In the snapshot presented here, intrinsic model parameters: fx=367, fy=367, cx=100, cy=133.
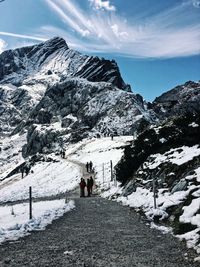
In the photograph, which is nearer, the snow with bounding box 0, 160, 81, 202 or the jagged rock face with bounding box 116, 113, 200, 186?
the jagged rock face with bounding box 116, 113, 200, 186

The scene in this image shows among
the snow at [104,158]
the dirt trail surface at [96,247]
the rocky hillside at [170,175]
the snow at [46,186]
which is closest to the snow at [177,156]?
the rocky hillside at [170,175]

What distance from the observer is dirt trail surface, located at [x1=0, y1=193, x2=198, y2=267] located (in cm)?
1023

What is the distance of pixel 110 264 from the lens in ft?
→ 32.9

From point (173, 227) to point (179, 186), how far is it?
3363 millimetres

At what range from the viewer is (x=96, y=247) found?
472 inches

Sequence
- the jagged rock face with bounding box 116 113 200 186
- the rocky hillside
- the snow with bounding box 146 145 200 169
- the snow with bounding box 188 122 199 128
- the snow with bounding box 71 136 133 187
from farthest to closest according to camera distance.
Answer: the snow with bounding box 71 136 133 187 < the snow with bounding box 188 122 199 128 < the jagged rock face with bounding box 116 113 200 186 < the snow with bounding box 146 145 200 169 < the rocky hillside

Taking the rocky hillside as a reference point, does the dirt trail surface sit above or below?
below

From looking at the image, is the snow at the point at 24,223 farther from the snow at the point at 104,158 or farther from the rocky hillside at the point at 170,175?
the snow at the point at 104,158

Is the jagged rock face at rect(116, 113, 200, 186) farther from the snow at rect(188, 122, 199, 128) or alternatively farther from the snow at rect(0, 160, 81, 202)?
the snow at rect(0, 160, 81, 202)

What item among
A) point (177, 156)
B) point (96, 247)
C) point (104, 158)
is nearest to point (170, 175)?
point (177, 156)

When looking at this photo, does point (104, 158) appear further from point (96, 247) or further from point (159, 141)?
point (96, 247)

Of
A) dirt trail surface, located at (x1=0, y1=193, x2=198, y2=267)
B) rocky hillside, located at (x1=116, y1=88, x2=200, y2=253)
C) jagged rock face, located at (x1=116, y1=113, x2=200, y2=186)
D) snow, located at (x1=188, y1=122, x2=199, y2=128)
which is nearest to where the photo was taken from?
dirt trail surface, located at (x1=0, y1=193, x2=198, y2=267)

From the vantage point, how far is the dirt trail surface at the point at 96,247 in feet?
33.6

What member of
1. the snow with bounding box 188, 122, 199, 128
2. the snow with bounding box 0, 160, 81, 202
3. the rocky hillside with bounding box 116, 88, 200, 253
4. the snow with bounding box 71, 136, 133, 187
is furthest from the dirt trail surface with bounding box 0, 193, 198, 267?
the snow with bounding box 0, 160, 81, 202
